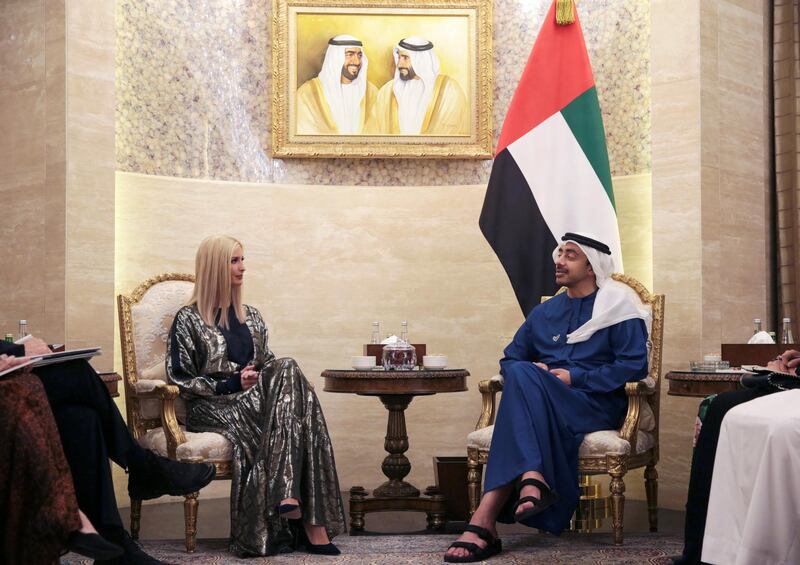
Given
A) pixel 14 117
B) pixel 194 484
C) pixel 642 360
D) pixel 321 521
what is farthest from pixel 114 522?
pixel 14 117

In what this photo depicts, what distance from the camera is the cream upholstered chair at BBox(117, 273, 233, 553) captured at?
13.5 feet

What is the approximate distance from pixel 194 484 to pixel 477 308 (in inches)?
114

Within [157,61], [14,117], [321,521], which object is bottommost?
[321,521]

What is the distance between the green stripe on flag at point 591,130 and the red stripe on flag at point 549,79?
0.05m

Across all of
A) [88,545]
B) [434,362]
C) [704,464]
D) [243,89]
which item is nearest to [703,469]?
[704,464]

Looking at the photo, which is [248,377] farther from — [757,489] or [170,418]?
[757,489]

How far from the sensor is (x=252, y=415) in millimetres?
4281

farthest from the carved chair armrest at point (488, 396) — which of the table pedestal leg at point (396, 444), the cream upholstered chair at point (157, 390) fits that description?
the cream upholstered chair at point (157, 390)

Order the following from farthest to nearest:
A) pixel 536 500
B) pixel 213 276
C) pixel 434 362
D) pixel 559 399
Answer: pixel 434 362 → pixel 213 276 → pixel 559 399 → pixel 536 500

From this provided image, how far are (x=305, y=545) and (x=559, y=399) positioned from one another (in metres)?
1.29

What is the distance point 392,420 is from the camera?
15.9 ft

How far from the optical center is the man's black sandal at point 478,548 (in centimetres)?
379

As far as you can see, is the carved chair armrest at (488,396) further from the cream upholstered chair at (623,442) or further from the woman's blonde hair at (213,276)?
the woman's blonde hair at (213,276)

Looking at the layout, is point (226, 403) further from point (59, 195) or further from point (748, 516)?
point (748, 516)
